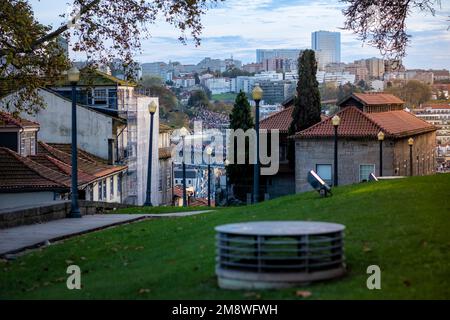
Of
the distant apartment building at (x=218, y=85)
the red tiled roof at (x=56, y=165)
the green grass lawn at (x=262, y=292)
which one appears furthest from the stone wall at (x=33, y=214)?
the distant apartment building at (x=218, y=85)

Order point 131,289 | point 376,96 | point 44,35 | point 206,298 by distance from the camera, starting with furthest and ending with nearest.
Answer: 1. point 376,96
2. point 44,35
3. point 131,289
4. point 206,298

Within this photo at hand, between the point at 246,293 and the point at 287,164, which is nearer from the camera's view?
the point at 246,293

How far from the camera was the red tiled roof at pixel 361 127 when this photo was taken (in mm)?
60562

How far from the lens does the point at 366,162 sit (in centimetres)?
6072

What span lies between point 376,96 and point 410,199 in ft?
184

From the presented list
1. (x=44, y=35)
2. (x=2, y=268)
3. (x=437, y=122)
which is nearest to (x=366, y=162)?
(x=437, y=122)

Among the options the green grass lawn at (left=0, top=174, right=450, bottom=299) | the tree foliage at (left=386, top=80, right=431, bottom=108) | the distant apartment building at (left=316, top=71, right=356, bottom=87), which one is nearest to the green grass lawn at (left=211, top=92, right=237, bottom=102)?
the distant apartment building at (left=316, top=71, right=356, bottom=87)

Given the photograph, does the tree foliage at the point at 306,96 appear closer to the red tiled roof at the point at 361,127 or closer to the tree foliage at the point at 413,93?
the red tiled roof at the point at 361,127

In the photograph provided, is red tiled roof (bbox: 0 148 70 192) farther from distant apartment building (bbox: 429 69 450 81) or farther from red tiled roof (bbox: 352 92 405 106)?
distant apartment building (bbox: 429 69 450 81)

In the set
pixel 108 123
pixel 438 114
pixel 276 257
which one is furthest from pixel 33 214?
pixel 438 114

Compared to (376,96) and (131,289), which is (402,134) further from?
(131,289)

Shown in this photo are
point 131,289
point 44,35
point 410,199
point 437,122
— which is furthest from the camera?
point 437,122

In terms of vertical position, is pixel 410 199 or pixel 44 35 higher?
pixel 44 35

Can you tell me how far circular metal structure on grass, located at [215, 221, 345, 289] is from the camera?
10781 millimetres
